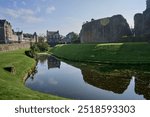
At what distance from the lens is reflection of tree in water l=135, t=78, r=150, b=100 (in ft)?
80.5

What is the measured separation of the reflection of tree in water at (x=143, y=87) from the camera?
24531 mm

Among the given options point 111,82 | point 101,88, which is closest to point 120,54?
point 111,82

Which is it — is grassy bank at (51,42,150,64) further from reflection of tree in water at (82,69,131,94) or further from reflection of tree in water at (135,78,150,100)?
reflection of tree in water at (135,78,150,100)

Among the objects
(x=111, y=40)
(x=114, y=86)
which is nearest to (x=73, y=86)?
(x=114, y=86)

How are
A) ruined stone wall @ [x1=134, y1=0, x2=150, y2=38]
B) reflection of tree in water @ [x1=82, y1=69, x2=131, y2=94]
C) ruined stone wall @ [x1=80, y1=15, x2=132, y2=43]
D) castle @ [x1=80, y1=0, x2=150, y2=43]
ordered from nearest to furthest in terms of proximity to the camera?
1. reflection of tree in water @ [x1=82, y1=69, x2=131, y2=94]
2. castle @ [x1=80, y1=0, x2=150, y2=43]
3. ruined stone wall @ [x1=134, y1=0, x2=150, y2=38]
4. ruined stone wall @ [x1=80, y1=15, x2=132, y2=43]

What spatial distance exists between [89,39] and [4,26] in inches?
1822

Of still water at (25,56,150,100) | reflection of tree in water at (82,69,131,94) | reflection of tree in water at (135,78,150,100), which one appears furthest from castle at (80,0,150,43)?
still water at (25,56,150,100)

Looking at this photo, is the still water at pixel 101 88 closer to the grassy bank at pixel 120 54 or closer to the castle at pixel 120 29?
the grassy bank at pixel 120 54

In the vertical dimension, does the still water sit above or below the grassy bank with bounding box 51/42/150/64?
below

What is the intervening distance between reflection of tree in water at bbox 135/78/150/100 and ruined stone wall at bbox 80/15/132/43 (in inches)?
2020

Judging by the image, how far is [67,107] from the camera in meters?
13.2

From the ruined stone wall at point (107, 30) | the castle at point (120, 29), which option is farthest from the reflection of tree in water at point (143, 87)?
the ruined stone wall at point (107, 30)

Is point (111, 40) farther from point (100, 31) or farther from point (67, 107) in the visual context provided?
point (67, 107)

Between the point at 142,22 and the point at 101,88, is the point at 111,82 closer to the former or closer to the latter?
the point at 101,88
